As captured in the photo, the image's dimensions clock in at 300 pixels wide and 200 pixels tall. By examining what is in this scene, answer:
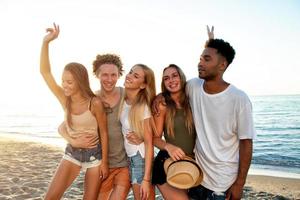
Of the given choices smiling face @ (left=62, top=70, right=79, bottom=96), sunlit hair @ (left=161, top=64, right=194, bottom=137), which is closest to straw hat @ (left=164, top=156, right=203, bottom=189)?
sunlit hair @ (left=161, top=64, right=194, bottom=137)

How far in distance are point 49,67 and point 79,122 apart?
88 centimetres

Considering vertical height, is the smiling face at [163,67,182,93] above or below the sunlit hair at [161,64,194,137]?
above

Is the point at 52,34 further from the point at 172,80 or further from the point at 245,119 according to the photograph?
the point at 245,119

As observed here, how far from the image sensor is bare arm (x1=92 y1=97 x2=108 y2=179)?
449 cm

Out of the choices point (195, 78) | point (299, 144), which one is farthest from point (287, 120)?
point (195, 78)

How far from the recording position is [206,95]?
425 centimetres

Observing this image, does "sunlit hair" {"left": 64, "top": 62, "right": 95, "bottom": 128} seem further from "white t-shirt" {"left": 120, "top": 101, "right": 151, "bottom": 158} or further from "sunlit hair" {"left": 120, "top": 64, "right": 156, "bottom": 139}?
"sunlit hair" {"left": 120, "top": 64, "right": 156, "bottom": 139}

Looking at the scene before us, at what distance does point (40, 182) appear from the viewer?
9.66m

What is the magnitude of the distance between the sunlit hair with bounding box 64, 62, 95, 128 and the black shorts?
1244 millimetres

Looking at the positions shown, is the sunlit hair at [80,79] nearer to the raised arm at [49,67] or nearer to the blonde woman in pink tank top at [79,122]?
the blonde woman in pink tank top at [79,122]

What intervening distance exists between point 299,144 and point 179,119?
1734cm

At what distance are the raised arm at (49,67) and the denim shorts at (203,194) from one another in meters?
2.13

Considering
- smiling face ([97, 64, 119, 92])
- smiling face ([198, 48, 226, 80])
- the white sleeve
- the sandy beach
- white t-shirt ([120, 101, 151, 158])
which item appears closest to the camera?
the white sleeve

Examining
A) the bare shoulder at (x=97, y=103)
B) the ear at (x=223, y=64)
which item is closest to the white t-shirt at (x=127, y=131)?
the bare shoulder at (x=97, y=103)
